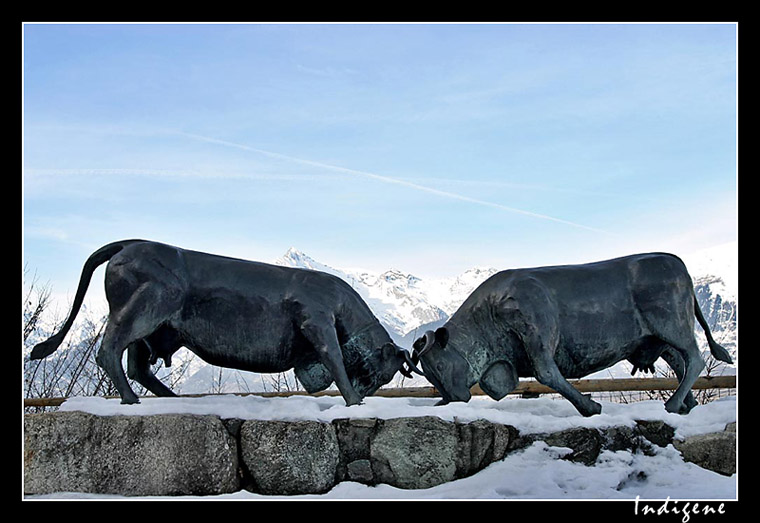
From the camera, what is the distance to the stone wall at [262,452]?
5.58 metres

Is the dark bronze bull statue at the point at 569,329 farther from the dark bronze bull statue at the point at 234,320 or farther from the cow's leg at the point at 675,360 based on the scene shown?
the dark bronze bull statue at the point at 234,320

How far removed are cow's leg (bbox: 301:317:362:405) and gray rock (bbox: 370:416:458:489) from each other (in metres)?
0.63

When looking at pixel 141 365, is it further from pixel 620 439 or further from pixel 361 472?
pixel 620 439

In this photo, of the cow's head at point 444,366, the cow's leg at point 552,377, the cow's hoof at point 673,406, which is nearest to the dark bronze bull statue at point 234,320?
the cow's head at point 444,366

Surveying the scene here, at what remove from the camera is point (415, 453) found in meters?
5.66

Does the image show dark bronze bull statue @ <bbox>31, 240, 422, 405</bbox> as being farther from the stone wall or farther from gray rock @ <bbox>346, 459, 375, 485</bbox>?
gray rock @ <bbox>346, 459, 375, 485</bbox>

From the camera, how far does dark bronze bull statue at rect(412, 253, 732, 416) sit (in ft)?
21.4

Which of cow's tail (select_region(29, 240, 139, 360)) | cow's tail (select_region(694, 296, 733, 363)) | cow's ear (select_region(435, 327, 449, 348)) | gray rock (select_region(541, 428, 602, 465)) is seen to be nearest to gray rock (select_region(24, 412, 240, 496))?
cow's tail (select_region(29, 240, 139, 360))

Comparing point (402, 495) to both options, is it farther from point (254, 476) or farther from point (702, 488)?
point (702, 488)

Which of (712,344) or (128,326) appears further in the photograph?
(712,344)

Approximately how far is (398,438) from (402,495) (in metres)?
0.43

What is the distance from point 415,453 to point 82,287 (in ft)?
10.3

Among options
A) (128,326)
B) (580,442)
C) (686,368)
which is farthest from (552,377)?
(128,326)

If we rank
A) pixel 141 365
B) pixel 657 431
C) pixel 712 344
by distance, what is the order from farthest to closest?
pixel 712 344 < pixel 141 365 < pixel 657 431
